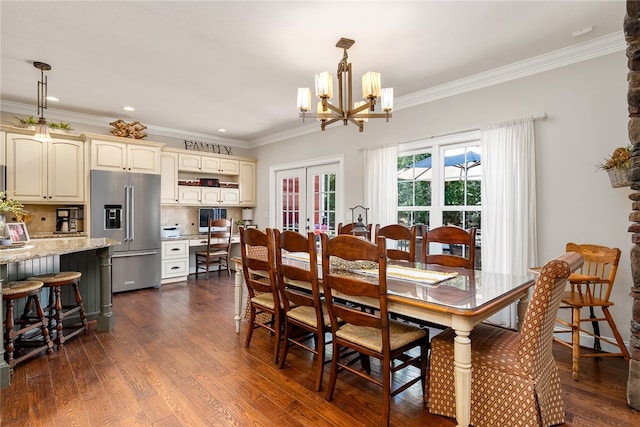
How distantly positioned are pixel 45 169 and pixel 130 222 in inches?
47.7

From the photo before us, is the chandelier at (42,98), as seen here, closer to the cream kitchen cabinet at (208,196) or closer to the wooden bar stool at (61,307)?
the wooden bar stool at (61,307)

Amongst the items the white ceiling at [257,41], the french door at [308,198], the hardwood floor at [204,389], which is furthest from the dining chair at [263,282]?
the french door at [308,198]

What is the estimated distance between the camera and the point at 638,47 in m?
1.98

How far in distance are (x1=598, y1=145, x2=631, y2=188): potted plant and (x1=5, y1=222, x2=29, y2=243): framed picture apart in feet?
16.3

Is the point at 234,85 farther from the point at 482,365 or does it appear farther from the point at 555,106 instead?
the point at 482,365

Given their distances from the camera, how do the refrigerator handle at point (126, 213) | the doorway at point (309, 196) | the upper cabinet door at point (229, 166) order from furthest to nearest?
the upper cabinet door at point (229, 166) → the doorway at point (309, 196) → the refrigerator handle at point (126, 213)

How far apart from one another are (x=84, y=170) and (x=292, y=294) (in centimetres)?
403

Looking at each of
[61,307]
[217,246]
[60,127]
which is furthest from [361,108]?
[60,127]

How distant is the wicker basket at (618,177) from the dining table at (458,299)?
1.15 m

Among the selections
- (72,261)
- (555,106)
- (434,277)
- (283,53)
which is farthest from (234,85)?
(555,106)

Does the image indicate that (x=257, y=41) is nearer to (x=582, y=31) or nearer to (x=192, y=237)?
(x=582, y=31)

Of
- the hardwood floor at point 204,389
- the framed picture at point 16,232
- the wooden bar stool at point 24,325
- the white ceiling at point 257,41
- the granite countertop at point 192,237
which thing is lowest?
the hardwood floor at point 204,389

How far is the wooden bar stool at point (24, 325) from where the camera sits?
2.41m

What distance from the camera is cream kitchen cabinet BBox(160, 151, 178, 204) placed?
5.45 meters
